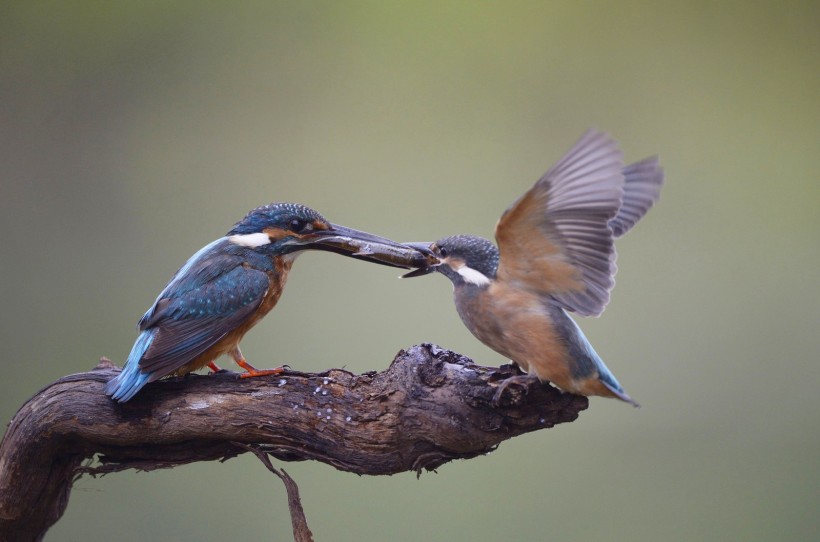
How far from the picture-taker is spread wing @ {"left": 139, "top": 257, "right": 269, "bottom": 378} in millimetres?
1747

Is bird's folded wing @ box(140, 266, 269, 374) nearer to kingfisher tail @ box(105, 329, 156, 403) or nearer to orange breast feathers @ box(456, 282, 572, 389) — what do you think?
kingfisher tail @ box(105, 329, 156, 403)

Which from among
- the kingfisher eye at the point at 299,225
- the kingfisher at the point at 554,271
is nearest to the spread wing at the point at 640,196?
the kingfisher at the point at 554,271

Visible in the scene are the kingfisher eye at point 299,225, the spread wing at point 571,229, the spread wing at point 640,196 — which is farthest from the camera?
the kingfisher eye at point 299,225

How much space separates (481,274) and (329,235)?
1.28ft

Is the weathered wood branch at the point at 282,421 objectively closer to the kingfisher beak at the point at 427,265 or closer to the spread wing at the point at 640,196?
the kingfisher beak at the point at 427,265

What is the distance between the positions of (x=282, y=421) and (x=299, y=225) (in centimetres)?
45

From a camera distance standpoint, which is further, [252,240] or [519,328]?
[252,240]

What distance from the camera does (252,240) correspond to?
1920 millimetres

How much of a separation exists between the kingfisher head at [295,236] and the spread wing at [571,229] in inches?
11.7

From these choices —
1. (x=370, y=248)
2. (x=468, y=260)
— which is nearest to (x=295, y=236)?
(x=370, y=248)

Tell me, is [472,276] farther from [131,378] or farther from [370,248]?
[131,378]

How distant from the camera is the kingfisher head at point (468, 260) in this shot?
69.2 inches

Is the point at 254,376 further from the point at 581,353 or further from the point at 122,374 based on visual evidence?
the point at 581,353

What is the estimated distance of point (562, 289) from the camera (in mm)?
1705
